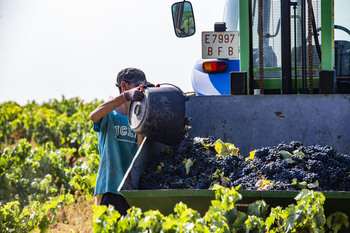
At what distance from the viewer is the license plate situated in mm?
5000

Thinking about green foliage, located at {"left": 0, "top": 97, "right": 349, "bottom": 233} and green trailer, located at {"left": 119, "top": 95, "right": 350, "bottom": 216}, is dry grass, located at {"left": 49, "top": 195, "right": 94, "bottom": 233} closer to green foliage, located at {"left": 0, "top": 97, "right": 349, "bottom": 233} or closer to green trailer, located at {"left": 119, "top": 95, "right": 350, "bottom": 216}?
green foliage, located at {"left": 0, "top": 97, "right": 349, "bottom": 233}

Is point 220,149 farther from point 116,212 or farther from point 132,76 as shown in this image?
point 116,212

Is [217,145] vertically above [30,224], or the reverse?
[217,145]

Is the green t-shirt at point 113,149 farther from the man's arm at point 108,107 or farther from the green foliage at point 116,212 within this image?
the green foliage at point 116,212

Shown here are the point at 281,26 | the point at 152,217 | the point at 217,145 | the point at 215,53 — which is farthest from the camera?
the point at 215,53

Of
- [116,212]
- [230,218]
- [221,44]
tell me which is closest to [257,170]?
[230,218]

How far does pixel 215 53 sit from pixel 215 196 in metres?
2.23

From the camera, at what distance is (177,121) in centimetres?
421

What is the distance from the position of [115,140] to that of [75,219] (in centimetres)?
274

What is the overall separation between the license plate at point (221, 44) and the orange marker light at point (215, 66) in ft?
1.53

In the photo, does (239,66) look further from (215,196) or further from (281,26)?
(215,196)

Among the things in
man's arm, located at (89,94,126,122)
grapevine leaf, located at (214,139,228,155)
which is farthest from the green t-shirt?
grapevine leaf, located at (214,139,228,155)

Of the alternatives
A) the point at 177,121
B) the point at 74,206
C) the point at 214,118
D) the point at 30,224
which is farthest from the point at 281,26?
the point at 74,206

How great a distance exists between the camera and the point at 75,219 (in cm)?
686
